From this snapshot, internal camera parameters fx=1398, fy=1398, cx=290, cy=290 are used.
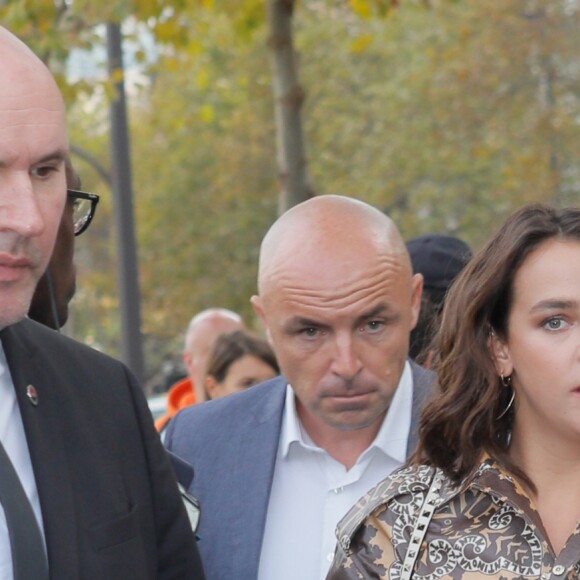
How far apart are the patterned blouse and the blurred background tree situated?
31.4 ft

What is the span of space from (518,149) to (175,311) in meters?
9.89

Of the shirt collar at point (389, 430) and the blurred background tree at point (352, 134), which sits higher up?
the shirt collar at point (389, 430)

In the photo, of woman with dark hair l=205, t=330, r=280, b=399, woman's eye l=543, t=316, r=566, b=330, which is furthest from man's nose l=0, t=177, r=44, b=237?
woman with dark hair l=205, t=330, r=280, b=399

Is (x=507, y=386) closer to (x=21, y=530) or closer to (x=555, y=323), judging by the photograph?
(x=555, y=323)

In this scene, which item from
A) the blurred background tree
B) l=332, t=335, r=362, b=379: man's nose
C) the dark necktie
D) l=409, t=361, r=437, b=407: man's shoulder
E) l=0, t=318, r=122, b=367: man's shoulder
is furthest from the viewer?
the blurred background tree

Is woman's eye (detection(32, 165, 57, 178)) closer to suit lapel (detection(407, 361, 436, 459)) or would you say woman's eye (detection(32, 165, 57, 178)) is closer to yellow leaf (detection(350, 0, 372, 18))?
suit lapel (detection(407, 361, 436, 459))

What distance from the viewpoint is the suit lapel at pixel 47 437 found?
2.77m

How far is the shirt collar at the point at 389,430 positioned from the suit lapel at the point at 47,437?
1.06 metres

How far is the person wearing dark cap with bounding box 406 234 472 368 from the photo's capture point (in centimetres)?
472

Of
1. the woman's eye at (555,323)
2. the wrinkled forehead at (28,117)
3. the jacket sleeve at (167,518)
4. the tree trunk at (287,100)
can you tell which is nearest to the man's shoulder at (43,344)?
the jacket sleeve at (167,518)

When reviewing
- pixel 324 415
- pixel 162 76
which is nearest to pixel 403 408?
pixel 324 415

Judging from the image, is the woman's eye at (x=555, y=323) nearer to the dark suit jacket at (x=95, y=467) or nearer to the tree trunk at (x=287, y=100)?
the dark suit jacket at (x=95, y=467)

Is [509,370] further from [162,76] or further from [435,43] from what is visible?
[162,76]

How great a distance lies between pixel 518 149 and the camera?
21.2m
